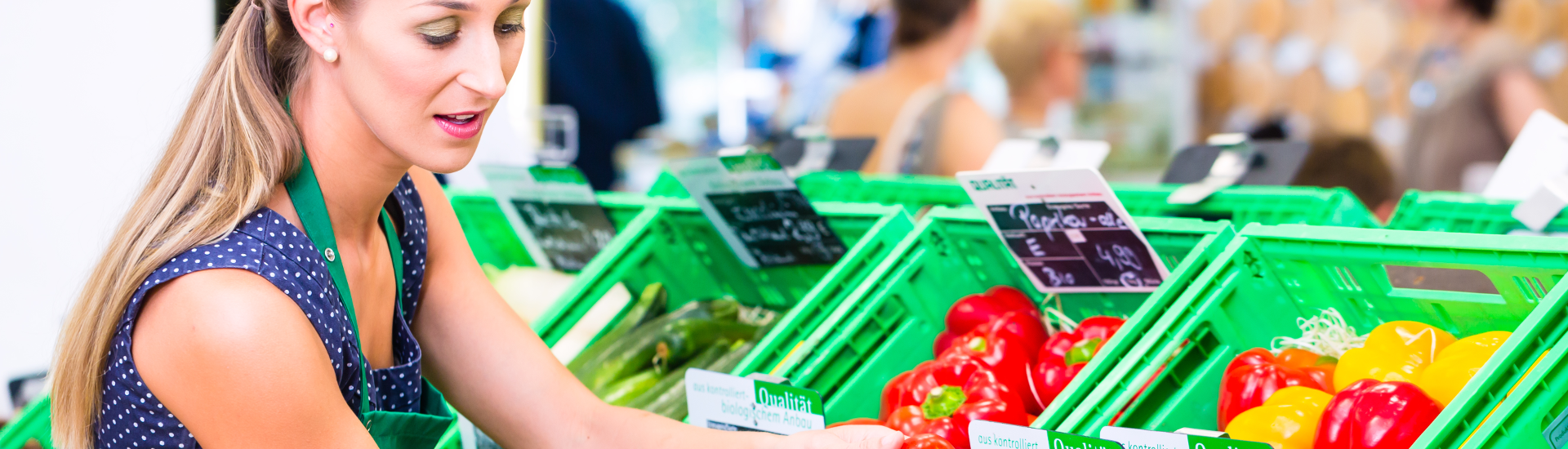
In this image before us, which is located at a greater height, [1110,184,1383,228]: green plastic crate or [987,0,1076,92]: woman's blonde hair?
[987,0,1076,92]: woman's blonde hair

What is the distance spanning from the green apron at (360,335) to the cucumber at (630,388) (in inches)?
13.5

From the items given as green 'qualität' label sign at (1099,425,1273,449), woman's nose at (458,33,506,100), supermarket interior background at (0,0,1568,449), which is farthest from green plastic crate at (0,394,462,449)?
green 'qualität' label sign at (1099,425,1273,449)

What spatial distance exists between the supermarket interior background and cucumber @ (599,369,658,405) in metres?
0.41

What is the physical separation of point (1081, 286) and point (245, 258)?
1.08 m

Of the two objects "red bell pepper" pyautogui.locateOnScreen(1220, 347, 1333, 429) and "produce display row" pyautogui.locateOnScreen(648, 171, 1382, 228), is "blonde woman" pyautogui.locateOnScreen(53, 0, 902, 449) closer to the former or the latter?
"red bell pepper" pyautogui.locateOnScreen(1220, 347, 1333, 429)

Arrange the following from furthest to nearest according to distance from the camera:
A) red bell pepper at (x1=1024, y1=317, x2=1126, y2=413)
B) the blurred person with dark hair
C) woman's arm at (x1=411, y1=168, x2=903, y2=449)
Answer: the blurred person with dark hair
woman's arm at (x1=411, y1=168, x2=903, y2=449)
red bell pepper at (x1=1024, y1=317, x2=1126, y2=413)

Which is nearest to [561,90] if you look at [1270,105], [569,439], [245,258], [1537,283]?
[1270,105]

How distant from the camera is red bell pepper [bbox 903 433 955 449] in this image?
1.39 meters

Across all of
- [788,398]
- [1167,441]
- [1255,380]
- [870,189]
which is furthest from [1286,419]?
[870,189]

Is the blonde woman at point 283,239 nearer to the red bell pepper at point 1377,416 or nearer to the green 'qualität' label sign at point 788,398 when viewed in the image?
the green 'qualität' label sign at point 788,398

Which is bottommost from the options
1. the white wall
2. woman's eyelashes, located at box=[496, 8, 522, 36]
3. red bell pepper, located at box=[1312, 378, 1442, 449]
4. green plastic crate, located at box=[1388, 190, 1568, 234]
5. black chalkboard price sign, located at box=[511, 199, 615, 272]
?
red bell pepper, located at box=[1312, 378, 1442, 449]

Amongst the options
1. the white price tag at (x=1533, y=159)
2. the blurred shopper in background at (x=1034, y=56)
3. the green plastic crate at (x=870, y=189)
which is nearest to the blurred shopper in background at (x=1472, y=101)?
the blurred shopper in background at (x=1034, y=56)

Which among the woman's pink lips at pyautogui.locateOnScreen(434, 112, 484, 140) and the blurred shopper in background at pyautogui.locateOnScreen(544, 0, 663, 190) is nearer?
the woman's pink lips at pyautogui.locateOnScreen(434, 112, 484, 140)

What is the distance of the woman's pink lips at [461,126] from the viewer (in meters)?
1.33
